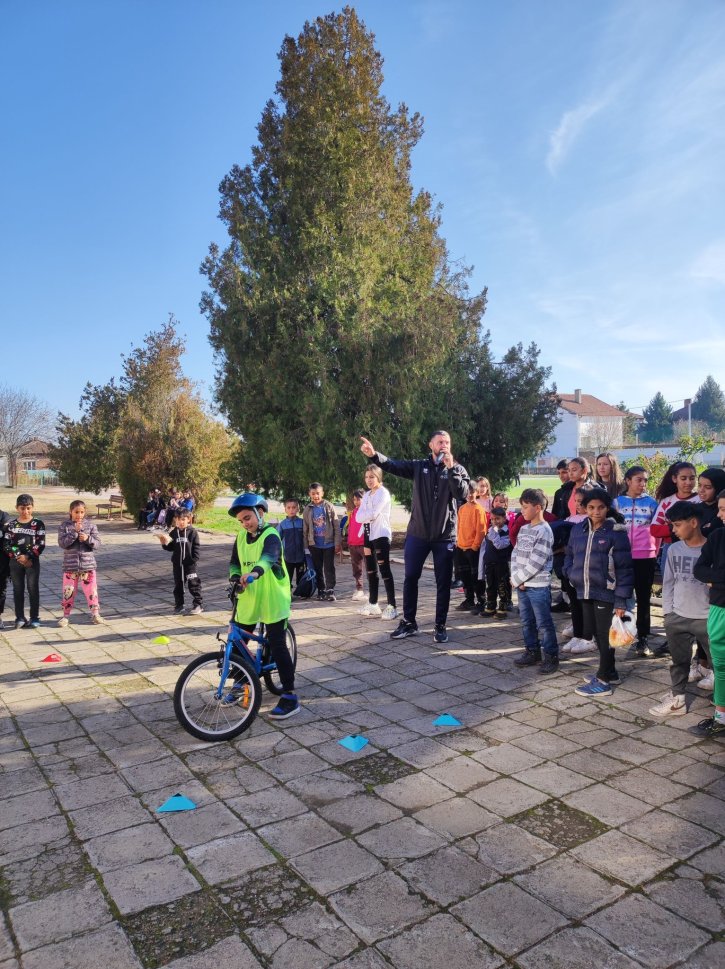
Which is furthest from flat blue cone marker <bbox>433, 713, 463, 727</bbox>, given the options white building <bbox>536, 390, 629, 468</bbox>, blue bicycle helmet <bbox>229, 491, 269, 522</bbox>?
white building <bbox>536, 390, 629, 468</bbox>

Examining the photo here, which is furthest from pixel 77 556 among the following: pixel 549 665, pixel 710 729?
pixel 710 729

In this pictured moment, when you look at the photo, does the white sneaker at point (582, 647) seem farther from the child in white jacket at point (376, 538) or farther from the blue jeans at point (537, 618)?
the child in white jacket at point (376, 538)

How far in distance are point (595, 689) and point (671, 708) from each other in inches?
24.0

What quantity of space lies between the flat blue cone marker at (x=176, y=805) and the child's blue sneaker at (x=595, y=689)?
3198mm

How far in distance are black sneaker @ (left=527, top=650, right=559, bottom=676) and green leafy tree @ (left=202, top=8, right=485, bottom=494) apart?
7.84 meters

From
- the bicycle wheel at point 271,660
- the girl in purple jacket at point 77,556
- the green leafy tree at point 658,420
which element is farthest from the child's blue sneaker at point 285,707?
the green leafy tree at point 658,420

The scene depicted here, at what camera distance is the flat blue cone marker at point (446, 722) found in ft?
16.0

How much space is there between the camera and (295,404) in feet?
44.4

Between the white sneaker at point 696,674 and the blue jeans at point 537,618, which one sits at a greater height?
the blue jeans at point 537,618

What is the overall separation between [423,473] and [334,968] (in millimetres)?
5154

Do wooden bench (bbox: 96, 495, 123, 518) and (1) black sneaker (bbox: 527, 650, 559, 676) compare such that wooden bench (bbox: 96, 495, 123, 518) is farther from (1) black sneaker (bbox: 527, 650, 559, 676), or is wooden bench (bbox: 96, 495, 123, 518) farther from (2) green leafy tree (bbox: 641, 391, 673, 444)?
(2) green leafy tree (bbox: 641, 391, 673, 444)

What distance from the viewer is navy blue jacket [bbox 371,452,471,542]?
23.1 feet

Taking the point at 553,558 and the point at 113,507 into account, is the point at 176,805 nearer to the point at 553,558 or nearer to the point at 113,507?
the point at 553,558

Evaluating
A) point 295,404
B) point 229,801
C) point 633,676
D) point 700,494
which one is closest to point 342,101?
point 295,404
